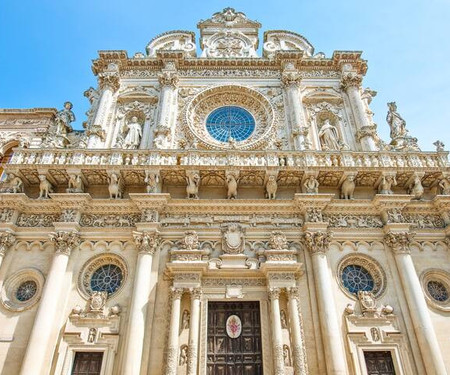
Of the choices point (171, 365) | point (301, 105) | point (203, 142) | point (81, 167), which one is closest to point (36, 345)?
point (171, 365)

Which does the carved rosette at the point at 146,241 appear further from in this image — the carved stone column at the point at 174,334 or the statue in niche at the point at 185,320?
the statue in niche at the point at 185,320

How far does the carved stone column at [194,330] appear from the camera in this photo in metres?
8.58

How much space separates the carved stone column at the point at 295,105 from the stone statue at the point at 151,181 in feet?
18.8

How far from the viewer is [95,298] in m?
9.76

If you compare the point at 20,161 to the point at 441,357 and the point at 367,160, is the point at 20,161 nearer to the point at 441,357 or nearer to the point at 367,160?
the point at 367,160

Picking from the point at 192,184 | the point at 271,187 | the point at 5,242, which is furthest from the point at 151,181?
the point at 5,242

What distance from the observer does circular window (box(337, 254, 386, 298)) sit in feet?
33.5

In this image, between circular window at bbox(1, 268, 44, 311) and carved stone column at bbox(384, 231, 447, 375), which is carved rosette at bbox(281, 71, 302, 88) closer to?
carved stone column at bbox(384, 231, 447, 375)

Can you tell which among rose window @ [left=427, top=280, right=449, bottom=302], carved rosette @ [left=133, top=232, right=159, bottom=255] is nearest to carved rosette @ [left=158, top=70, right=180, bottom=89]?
carved rosette @ [left=133, top=232, right=159, bottom=255]

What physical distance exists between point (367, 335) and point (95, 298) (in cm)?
773

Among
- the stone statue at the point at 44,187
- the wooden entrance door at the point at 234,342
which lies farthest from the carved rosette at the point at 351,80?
the stone statue at the point at 44,187

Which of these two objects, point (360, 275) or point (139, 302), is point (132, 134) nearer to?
point (139, 302)

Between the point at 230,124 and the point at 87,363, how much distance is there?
35.0 ft

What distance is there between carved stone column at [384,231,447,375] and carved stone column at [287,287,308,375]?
3.19 meters
